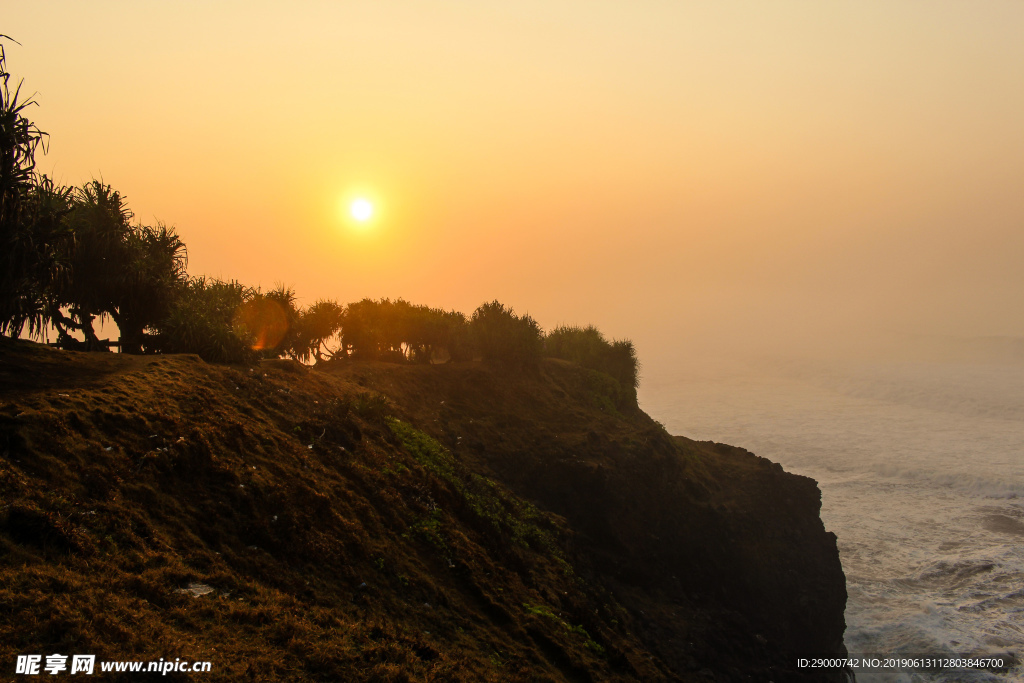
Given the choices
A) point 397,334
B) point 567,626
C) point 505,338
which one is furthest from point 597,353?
point 567,626

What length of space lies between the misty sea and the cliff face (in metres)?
5.39

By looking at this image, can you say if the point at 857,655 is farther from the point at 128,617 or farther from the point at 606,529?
the point at 128,617

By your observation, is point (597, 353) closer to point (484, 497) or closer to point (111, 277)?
point (484, 497)

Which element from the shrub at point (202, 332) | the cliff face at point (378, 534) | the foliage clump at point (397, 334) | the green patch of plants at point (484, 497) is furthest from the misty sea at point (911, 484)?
the shrub at point (202, 332)

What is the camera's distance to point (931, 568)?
1282 inches

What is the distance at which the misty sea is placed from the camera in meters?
26.5

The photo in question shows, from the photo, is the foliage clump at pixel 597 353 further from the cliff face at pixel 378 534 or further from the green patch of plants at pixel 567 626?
the green patch of plants at pixel 567 626

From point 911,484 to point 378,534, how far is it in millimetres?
56999

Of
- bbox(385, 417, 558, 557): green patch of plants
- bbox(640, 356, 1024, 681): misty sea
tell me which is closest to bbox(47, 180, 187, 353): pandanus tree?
bbox(385, 417, 558, 557): green patch of plants

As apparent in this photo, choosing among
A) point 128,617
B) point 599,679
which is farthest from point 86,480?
point 599,679

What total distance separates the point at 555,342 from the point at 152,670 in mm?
37537

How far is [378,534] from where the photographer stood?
12633mm

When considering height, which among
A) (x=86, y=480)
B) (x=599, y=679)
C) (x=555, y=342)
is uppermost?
(x=555, y=342)

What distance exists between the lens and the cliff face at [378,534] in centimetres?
755
